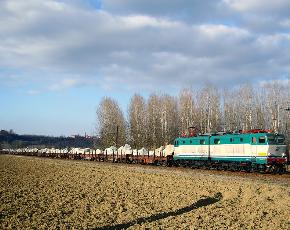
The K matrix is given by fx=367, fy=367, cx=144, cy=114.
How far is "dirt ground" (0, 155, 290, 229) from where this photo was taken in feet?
43.7

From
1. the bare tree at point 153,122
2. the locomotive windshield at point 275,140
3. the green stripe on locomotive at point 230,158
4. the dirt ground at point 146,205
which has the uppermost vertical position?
the bare tree at point 153,122

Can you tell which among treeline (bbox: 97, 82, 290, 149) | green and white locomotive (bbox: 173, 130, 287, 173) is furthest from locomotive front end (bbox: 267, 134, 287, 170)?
treeline (bbox: 97, 82, 290, 149)

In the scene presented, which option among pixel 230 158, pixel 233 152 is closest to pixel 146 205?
pixel 233 152

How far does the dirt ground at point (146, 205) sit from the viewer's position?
13328 mm

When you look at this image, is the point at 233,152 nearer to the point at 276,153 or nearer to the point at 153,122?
the point at 276,153

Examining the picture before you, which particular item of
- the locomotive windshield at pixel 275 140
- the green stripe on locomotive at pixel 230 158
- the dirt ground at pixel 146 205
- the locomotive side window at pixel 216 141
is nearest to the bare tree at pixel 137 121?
the green stripe on locomotive at pixel 230 158

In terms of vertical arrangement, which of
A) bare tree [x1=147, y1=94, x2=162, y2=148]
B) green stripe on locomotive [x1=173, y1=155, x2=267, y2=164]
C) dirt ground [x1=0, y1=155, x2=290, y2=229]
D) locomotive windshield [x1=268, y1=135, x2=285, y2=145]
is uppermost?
bare tree [x1=147, y1=94, x2=162, y2=148]

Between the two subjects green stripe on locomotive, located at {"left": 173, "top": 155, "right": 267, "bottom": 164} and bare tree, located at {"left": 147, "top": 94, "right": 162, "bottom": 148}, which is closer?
green stripe on locomotive, located at {"left": 173, "top": 155, "right": 267, "bottom": 164}

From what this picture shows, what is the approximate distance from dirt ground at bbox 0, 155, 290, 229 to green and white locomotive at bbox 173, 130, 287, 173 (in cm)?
523

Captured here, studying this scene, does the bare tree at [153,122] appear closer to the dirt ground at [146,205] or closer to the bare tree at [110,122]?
the bare tree at [110,122]

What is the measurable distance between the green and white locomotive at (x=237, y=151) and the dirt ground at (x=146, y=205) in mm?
5232

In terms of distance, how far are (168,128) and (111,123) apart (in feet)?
62.6

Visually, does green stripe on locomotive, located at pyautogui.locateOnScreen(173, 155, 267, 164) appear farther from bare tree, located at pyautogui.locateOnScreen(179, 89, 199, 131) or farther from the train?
bare tree, located at pyautogui.locateOnScreen(179, 89, 199, 131)

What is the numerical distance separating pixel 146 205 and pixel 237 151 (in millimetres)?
17042
